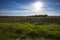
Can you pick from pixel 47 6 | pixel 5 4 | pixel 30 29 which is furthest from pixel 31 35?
pixel 5 4

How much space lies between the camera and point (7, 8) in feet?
9.99

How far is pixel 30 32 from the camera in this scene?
2865mm

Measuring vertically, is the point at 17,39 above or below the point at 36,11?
below

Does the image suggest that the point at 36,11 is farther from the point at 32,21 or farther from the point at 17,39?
the point at 17,39

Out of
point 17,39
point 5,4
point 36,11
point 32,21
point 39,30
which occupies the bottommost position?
point 17,39

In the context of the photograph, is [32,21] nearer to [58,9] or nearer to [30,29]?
[30,29]

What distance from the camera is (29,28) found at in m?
2.93

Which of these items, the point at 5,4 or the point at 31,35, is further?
the point at 5,4

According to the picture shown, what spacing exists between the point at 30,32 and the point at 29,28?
114mm

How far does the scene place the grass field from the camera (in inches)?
112

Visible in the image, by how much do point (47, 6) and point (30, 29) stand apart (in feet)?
2.33

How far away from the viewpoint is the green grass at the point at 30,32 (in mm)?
2820

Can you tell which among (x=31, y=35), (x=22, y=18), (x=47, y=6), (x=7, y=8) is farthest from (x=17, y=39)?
(x=47, y=6)

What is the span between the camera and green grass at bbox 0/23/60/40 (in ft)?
9.25
